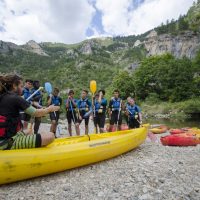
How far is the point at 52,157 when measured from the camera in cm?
479

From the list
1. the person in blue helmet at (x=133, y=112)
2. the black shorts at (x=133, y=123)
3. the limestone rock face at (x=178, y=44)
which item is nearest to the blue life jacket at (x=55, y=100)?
the person in blue helmet at (x=133, y=112)

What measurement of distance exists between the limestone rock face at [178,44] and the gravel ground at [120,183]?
259 ft

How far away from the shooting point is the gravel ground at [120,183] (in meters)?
4.16

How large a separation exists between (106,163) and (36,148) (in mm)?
1753

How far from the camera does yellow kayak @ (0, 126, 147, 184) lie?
435cm

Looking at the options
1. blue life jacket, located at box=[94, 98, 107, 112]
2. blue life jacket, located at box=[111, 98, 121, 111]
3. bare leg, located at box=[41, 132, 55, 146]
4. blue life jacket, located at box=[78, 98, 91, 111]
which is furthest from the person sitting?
blue life jacket, located at box=[111, 98, 121, 111]

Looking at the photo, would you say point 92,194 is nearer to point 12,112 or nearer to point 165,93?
point 12,112

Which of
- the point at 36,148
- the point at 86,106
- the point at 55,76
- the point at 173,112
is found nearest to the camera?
the point at 36,148

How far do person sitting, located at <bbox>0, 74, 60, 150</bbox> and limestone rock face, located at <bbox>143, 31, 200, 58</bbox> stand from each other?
80.6 metres

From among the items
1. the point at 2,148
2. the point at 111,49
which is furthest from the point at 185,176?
the point at 111,49

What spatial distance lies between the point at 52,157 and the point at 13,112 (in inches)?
42.5

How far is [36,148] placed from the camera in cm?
471

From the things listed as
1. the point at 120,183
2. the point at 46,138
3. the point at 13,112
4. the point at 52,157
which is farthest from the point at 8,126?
the point at 120,183

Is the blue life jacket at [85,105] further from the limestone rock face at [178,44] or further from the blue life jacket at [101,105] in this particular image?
the limestone rock face at [178,44]
